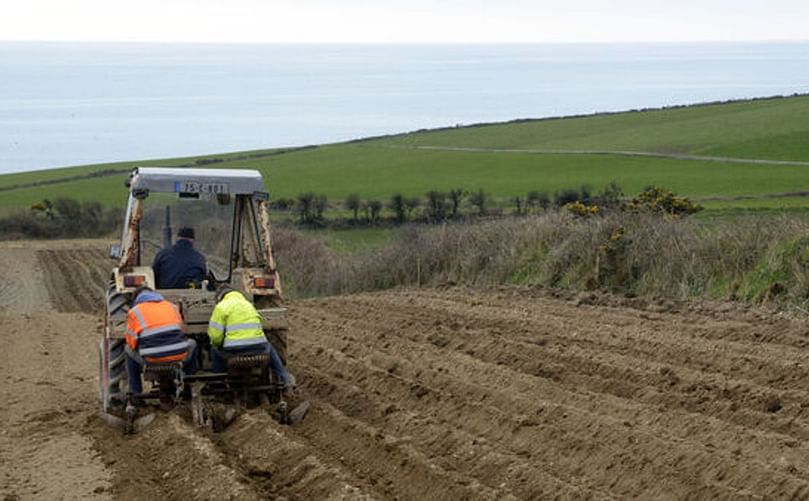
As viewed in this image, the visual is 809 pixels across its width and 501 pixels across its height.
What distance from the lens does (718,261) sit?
59.2 feet

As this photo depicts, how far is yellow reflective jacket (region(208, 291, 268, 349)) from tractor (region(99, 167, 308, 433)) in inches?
6.5

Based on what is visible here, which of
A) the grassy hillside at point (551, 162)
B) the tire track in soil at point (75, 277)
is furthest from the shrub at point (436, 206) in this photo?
the tire track in soil at point (75, 277)

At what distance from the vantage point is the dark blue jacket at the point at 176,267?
12.0 metres

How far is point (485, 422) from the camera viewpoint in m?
10.3

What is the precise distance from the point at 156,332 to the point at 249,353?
81cm

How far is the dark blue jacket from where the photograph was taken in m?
12.0

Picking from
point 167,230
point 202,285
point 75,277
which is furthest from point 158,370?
point 75,277

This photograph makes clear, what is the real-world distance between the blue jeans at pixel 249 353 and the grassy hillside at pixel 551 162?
31.8m

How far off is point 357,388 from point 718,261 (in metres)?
7.78

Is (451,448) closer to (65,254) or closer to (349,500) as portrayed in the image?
(349,500)

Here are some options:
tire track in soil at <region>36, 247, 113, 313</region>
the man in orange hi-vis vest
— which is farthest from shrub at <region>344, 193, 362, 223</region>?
the man in orange hi-vis vest

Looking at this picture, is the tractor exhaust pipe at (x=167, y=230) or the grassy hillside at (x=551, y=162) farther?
the grassy hillside at (x=551, y=162)

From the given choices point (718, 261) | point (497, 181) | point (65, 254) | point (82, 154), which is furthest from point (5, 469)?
point (82, 154)

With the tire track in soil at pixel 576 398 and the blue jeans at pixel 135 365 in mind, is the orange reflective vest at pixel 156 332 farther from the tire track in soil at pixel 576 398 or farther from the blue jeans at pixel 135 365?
the tire track in soil at pixel 576 398
